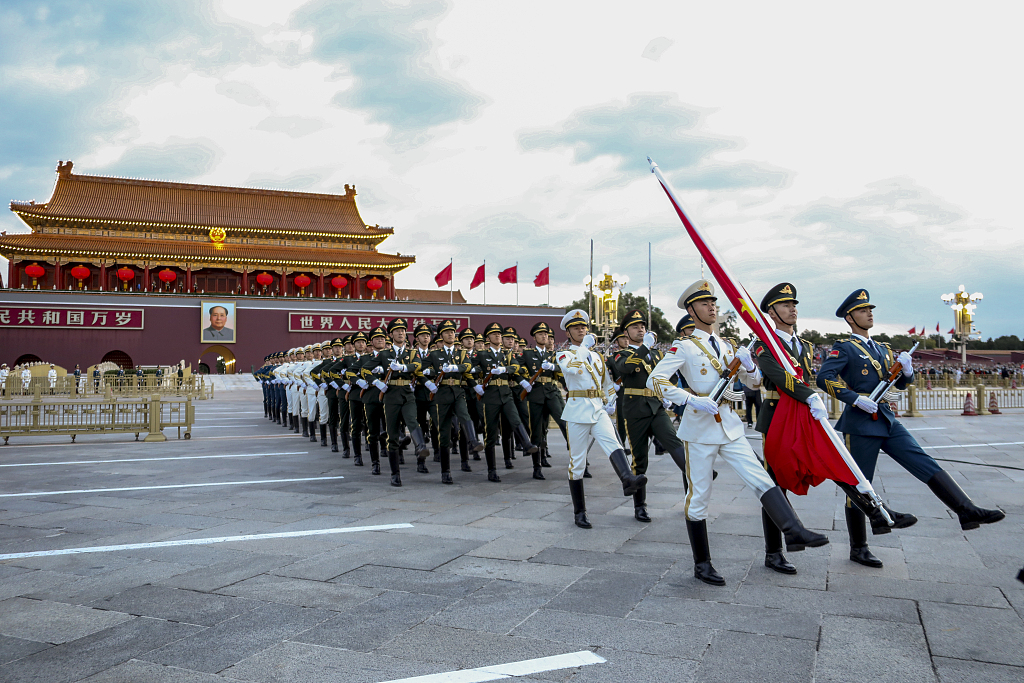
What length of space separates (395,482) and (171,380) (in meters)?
22.0

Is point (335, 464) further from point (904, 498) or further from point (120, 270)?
point (120, 270)

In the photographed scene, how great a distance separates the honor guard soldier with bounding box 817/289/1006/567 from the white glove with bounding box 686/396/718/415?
38.7 inches

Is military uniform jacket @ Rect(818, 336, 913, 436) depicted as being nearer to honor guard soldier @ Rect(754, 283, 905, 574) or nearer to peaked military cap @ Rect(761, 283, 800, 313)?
honor guard soldier @ Rect(754, 283, 905, 574)

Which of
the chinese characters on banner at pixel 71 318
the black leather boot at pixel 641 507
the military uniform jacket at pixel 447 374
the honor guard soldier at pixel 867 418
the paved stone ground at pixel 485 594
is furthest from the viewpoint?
the chinese characters on banner at pixel 71 318

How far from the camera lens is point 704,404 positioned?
12.4 feet

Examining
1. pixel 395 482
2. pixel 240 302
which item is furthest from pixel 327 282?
pixel 395 482

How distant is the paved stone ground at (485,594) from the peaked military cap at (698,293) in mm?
1607

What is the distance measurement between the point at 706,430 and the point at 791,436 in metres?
0.51

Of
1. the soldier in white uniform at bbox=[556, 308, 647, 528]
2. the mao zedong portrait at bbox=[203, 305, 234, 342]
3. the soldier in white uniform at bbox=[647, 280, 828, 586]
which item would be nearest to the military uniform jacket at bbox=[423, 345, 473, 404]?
the soldier in white uniform at bbox=[556, 308, 647, 528]

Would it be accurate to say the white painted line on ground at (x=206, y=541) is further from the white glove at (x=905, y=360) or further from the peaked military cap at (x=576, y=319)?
the white glove at (x=905, y=360)

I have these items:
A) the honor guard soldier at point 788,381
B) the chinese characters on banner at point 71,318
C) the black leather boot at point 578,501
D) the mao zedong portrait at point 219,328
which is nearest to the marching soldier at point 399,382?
the black leather boot at point 578,501

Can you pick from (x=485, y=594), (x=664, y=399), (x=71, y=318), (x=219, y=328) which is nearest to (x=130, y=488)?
(x=485, y=594)

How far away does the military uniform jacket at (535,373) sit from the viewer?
8281 mm

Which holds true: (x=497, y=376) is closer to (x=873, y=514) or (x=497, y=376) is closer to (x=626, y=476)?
(x=626, y=476)
